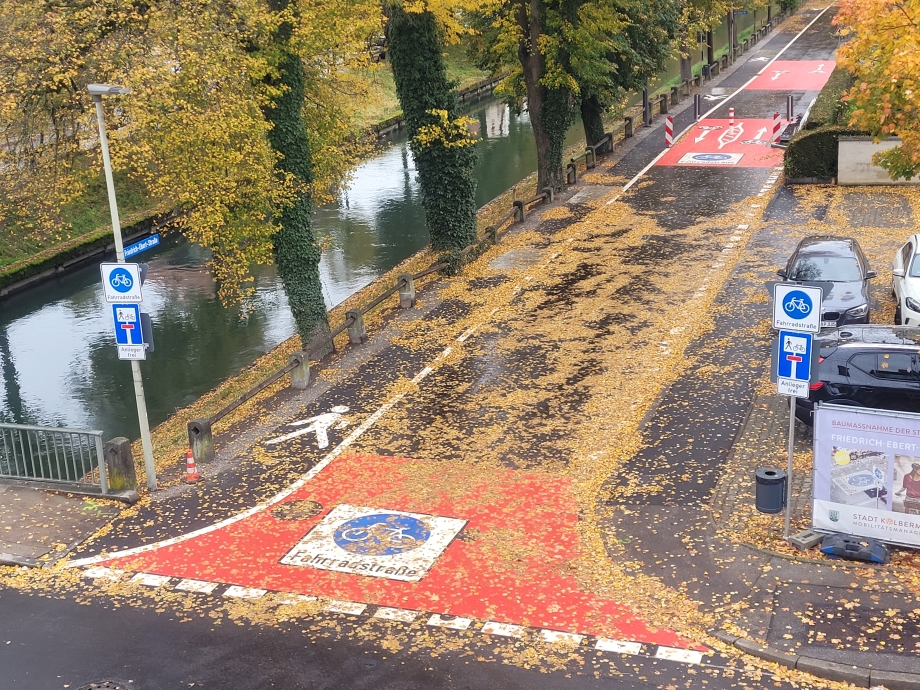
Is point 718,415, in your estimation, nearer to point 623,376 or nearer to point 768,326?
point 623,376

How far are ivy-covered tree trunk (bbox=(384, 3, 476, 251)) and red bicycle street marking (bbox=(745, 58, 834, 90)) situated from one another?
28279 mm

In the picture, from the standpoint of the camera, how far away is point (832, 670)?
10.4 metres

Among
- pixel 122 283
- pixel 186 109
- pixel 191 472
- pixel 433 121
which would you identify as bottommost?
pixel 191 472

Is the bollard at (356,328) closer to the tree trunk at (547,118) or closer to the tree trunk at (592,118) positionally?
the tree trunk at (547,118)

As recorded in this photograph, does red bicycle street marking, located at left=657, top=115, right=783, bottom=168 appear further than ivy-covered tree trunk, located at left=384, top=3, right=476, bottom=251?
Yes

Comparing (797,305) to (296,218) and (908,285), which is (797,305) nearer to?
(908,285)

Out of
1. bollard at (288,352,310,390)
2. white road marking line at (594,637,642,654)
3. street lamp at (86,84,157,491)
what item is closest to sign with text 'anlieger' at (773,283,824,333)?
white road marking line at (594,637,642,654)

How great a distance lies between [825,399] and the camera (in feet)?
50.7

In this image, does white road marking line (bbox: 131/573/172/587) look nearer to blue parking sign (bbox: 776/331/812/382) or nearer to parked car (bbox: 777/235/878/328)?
blue parking sign (bbox: 776/331/812/382)

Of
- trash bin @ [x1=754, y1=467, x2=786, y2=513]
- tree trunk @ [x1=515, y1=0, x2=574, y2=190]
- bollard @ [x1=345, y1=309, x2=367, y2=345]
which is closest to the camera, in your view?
trash bin @ [x1=754, y1=467, x2=786, y2=513]

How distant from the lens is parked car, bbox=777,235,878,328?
1966 cm

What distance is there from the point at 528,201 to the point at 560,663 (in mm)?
23766

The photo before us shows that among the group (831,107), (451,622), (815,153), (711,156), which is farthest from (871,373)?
(831,107)

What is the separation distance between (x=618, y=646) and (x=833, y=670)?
229 cm
